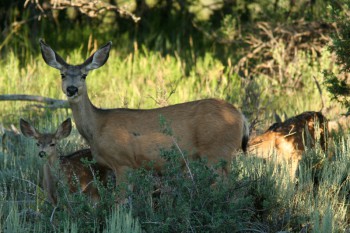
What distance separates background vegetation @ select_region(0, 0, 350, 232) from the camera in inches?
276

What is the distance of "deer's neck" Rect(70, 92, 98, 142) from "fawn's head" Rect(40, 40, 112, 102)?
0.08m

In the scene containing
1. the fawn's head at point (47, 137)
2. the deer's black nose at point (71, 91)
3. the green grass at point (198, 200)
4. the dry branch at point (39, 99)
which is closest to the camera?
the green grass at point (198, 200)

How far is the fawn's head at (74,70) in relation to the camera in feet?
27.2

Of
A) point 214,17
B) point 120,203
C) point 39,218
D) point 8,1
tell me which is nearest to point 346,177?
point 120,203

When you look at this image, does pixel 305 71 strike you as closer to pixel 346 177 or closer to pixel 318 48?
pixel 318 48

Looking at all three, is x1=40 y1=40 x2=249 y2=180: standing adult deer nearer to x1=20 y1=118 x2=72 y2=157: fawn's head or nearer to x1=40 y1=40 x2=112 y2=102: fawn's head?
x1=40 y1=40 x2=112 y2=102: fawn's head

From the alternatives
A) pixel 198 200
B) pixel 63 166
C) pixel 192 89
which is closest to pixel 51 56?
pixel 63 166

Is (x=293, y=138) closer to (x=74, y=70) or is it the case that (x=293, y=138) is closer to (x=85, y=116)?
(x=85, y=116)

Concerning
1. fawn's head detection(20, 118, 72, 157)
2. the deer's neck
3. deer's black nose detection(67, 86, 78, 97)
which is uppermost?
deer's black nose detection(67, 86, 78, 97)

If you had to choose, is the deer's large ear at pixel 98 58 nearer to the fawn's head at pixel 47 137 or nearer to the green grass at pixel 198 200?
the fawn's head at pixel 47 137

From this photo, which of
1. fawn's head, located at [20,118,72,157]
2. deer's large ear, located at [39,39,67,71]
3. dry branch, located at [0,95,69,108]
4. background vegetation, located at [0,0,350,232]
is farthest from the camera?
dry branch, located at [0,95,69,108]

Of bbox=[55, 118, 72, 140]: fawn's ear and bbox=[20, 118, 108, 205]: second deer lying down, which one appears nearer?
bbox=[20, 118, 108, 205]: second deer lying down

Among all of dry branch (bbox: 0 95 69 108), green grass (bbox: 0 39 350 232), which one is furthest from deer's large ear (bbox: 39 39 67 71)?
dry branch (bbox: 0 95 69 108)

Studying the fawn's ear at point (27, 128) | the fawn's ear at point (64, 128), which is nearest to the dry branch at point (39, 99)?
the fawn's ear at point (27, 128)
